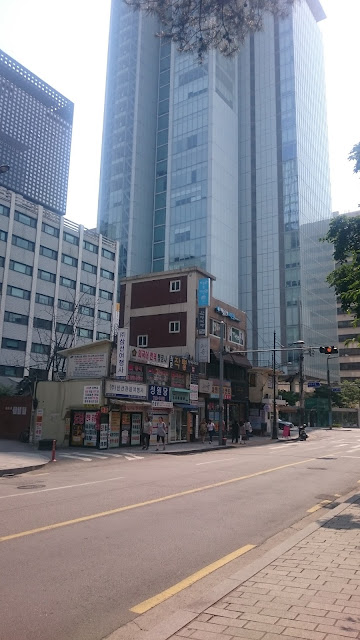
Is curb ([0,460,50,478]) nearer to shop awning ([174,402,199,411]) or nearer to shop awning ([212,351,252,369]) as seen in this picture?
shop awning ([174,402,199,411])

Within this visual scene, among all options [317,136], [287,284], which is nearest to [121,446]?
[287,284]

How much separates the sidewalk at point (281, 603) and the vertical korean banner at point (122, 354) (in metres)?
22.5

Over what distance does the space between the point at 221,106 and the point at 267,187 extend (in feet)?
69.7

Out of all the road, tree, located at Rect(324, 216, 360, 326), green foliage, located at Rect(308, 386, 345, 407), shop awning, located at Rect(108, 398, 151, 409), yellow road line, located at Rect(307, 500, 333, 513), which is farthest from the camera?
green foliage, located at Rect(308, 386, 345, 407)

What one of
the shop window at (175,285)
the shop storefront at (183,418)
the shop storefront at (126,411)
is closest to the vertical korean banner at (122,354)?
the shop storefront at (126,411)

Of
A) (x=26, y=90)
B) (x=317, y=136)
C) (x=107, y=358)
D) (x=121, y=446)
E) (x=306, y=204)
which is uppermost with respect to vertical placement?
(x=26, y=90)

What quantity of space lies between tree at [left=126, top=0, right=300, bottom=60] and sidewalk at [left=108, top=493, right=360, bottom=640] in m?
10.6

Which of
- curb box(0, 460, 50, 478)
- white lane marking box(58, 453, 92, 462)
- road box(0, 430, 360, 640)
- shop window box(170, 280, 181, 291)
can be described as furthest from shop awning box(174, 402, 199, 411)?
road box(0, 430, 360, 640)

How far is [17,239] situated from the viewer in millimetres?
62906

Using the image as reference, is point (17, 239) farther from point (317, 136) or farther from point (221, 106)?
point (317, 136)

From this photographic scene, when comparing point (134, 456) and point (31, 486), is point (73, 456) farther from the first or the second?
point (31, 486)

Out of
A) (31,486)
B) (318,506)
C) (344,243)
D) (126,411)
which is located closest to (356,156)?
(344,243)

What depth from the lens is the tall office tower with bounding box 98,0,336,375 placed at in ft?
334

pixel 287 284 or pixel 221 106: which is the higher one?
pixel 221 106
